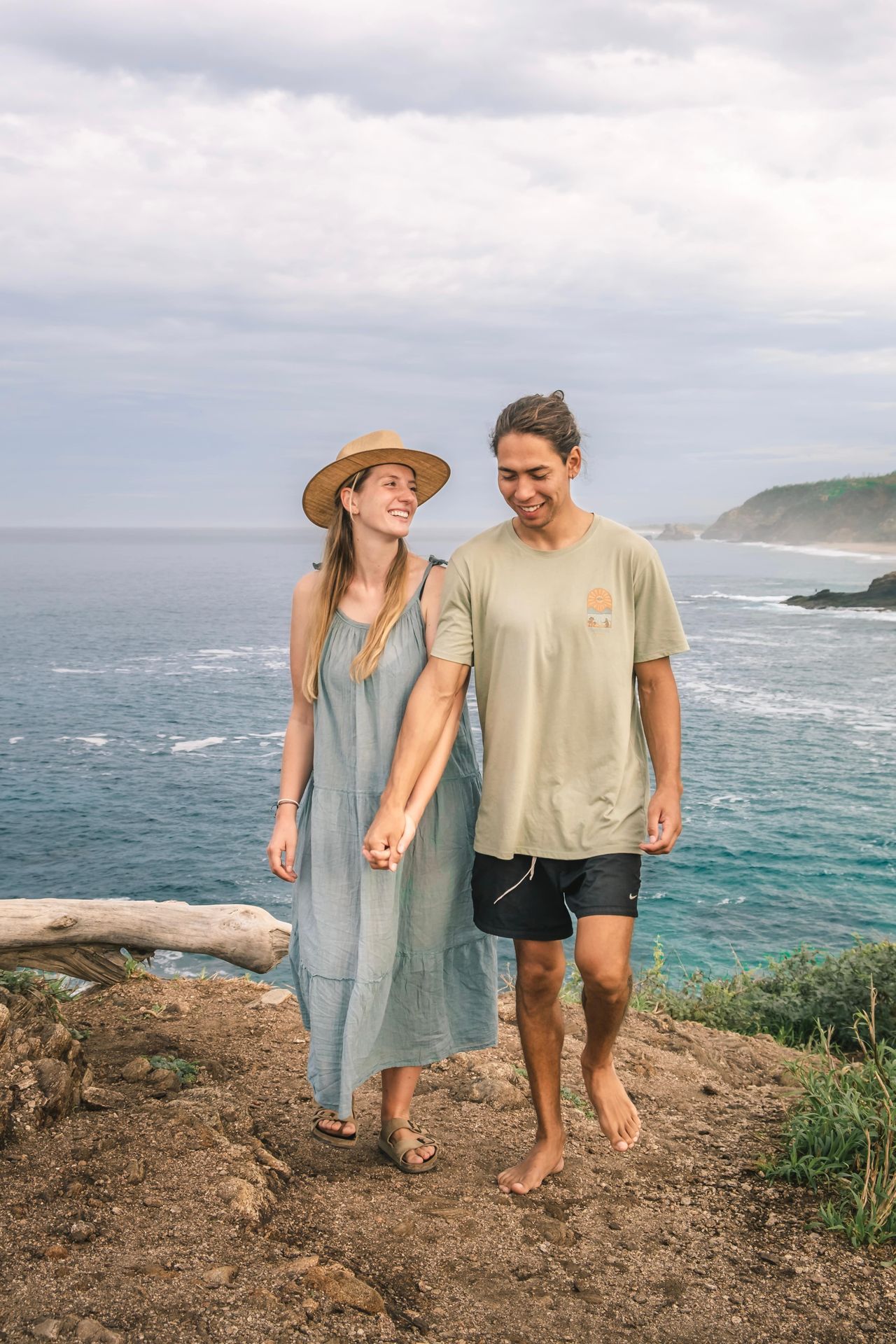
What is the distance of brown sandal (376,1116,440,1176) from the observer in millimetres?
4043

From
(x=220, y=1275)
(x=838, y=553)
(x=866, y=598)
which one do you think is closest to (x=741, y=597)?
(x=866, y=598)

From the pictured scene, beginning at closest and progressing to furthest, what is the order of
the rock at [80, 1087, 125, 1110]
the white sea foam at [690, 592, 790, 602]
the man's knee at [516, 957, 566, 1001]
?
the man's knee at [516, 957, 566, 1001], the rock at [80, 1087, 125, 1110], the white sea foam at [690, 592, 790, 602]

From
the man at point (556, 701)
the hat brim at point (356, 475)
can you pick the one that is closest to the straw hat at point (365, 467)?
the hat brim at point (356, 475)

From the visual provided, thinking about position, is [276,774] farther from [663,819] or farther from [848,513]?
[848,513]

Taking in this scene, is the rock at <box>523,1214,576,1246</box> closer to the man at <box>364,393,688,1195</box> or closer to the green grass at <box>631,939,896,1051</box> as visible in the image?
the man at <box>364,393,688,1195</box>

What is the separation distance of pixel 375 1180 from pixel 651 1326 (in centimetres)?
113

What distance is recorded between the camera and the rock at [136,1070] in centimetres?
452

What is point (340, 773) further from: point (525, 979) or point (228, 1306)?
point (228, 1306)

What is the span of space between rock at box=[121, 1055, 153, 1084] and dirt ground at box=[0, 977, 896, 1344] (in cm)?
1

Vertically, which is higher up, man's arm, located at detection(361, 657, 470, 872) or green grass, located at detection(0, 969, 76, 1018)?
man's arm, located at detection(361, 657, 470, 872)

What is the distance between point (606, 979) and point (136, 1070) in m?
2.10

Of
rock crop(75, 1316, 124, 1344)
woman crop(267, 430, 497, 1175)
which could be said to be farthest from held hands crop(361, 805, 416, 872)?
rock crop(75, 1316, 124, 1344)

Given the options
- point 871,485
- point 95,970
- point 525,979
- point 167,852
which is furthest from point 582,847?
point 871,485

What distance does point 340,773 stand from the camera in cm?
392
